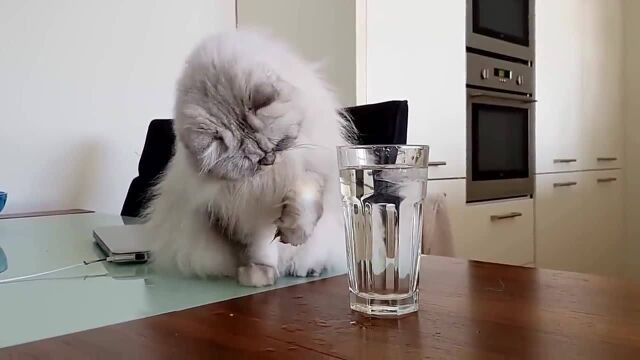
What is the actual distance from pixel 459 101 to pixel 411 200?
6.80 feet

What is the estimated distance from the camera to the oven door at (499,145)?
2.66 m

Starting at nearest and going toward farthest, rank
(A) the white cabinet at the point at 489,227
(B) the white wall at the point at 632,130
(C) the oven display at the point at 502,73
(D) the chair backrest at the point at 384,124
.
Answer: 1. (D) the chair backrest at the point at 384,124
2. (A) the white cabinet at the point at 489,227
3. (C) the oven display at the point at 502,73
4. (B) the white wall at the point at 632,130

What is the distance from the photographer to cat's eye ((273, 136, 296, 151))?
73cm

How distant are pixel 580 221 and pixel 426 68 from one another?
163 cm

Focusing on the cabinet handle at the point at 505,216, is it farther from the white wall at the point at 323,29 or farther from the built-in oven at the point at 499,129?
the white wall at the point at 323,29

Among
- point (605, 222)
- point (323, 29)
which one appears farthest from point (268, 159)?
point (605, 222)

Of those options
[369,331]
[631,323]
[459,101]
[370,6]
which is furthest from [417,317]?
[459,101]

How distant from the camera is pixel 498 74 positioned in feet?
9.11

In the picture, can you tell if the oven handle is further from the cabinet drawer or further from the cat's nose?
the cat's nose

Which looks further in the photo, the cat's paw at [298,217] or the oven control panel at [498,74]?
the oven control panel at [498,74]

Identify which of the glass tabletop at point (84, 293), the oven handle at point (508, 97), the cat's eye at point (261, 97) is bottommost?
the glass tabletop at point (84, 293)

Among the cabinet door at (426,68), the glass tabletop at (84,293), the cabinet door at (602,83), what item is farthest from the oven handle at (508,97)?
the glass tabletop at (84,293)

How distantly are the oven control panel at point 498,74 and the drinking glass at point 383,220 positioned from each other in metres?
2.16

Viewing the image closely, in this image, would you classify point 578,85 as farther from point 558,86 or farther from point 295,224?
point 295,224
